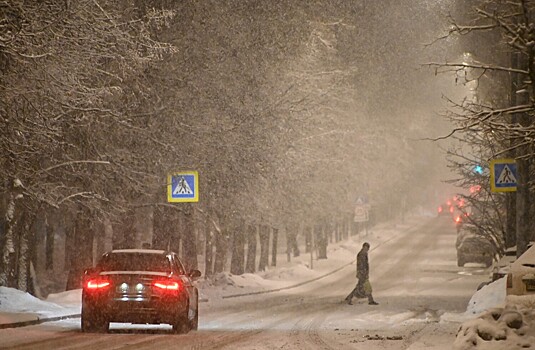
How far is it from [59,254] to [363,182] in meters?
21.7

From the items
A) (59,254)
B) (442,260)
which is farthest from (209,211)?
(59,254)

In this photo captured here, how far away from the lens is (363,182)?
2638 inches

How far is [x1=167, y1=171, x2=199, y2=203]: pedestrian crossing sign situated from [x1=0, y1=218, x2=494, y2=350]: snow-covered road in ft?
9.87

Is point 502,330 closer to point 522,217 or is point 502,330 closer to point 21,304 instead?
point 522,217

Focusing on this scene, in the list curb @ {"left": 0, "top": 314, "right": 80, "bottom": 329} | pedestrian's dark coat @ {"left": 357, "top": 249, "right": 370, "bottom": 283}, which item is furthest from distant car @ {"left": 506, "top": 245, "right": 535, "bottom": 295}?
pedestrian's dark coat @ {"left": 357, "top": 249, "right": 370, "bottom": 283}

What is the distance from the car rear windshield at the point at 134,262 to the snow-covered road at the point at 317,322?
3.95 ft

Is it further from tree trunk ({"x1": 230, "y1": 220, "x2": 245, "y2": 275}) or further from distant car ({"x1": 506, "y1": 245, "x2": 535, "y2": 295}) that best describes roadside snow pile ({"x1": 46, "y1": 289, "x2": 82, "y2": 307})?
tree trunk ({"x1": 230, "y1": 220, "x2": 245, "y2": 275})

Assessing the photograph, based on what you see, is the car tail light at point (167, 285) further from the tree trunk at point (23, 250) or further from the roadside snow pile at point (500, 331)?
the tree trunk at point (23, 250)

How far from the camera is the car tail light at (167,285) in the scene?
1953 cm

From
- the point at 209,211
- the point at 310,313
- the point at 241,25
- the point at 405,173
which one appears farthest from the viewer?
the point at 405,173

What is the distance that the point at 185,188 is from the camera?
91.7 feet

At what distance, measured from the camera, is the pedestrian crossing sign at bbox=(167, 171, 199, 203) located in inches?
1097

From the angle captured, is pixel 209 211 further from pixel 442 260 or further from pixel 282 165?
→ pixel 442 260

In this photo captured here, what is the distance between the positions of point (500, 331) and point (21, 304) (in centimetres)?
1462
